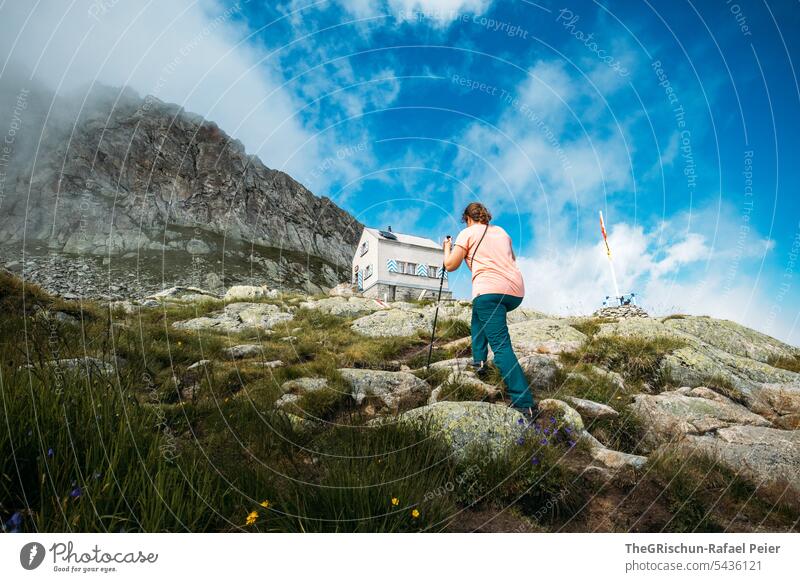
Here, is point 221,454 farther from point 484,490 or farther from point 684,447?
point 684,447

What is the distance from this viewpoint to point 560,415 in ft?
14.2

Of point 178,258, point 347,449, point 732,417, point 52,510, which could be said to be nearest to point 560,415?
point 732,417

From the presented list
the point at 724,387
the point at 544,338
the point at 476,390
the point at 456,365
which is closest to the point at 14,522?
the point at 476,390

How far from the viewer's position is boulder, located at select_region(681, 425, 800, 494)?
3.25 meters

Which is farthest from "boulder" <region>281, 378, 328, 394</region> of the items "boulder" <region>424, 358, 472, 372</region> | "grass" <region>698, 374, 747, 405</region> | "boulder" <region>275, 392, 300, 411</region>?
"grass" <region>698, 374, 747, 405</region>

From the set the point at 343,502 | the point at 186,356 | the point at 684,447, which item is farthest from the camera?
the point at 186,356

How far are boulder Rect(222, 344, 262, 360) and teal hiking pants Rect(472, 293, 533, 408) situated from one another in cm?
531

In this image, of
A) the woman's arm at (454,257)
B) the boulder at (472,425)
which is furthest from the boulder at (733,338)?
the boulder at (472,425)

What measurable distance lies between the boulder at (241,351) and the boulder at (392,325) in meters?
4.58

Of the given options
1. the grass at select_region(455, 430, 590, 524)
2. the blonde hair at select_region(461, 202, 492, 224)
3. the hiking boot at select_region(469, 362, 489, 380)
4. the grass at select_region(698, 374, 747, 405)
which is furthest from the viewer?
the grass at select_region(698, 374, 747, 405)

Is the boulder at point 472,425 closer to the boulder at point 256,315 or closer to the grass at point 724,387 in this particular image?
the grass at point 724,387

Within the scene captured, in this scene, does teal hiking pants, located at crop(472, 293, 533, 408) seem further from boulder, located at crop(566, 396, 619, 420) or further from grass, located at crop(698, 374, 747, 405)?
grass, located at crop(698, 374, 747, 405)

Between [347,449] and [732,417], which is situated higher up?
[347,449]
